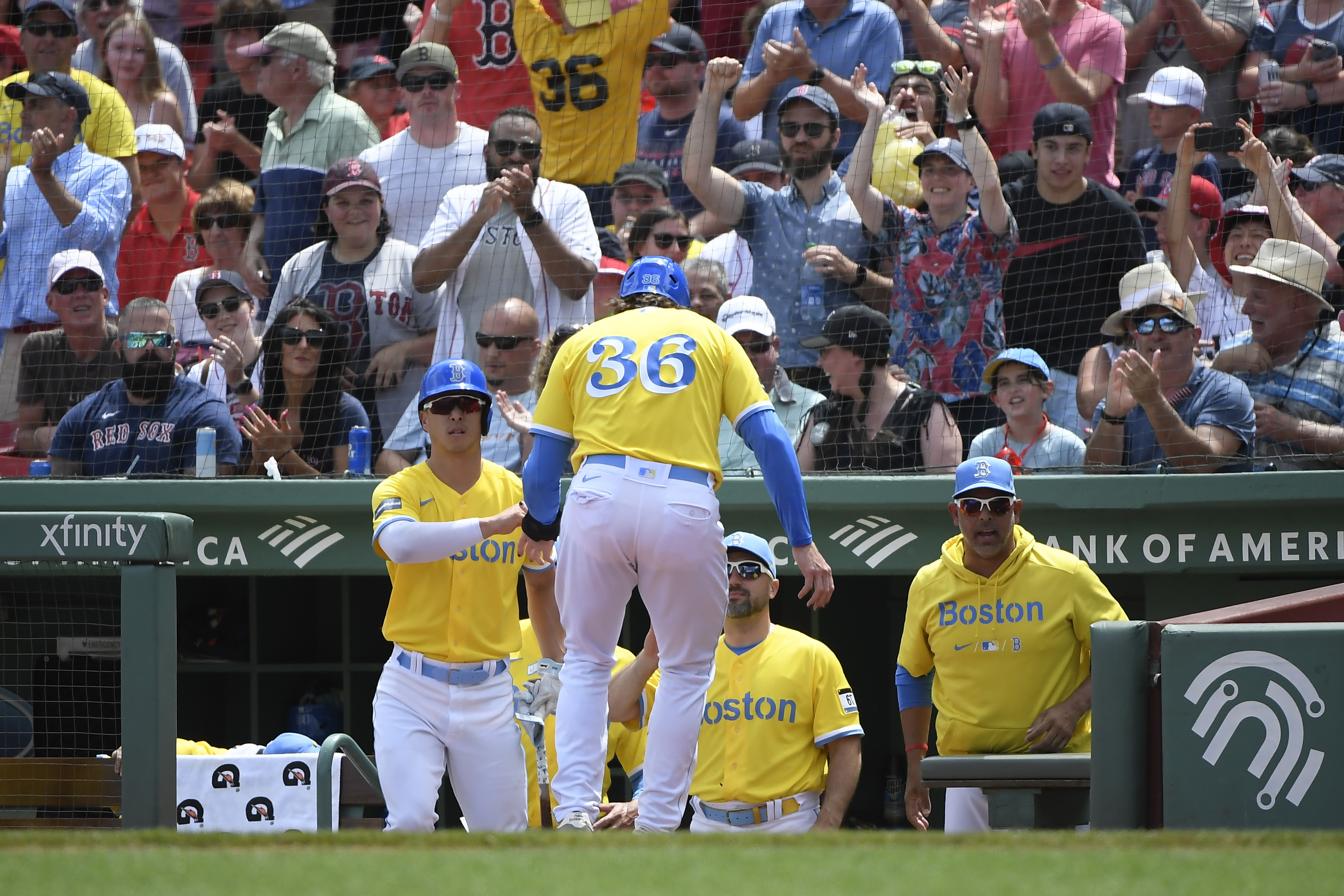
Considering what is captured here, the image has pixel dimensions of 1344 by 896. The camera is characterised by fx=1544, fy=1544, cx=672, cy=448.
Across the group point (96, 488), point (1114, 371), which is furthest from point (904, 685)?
point (96, 488)

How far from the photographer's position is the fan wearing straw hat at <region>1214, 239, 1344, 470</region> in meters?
6.83

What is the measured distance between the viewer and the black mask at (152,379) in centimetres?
787

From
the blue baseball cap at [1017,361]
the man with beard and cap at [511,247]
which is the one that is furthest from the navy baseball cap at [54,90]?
the blue baseball cap at [1017,361]

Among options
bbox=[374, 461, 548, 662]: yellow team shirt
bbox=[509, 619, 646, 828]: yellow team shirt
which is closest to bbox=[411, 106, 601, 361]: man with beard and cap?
bbox=[509, 619, 646, 828]: yellow team shirt

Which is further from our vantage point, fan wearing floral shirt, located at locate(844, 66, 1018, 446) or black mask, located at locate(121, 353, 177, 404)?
black mask, located at locate(121, 353, 177, 404)

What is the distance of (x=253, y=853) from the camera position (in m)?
3.30

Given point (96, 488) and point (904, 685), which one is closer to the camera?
point (904, 685)

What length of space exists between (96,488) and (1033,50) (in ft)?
17.6

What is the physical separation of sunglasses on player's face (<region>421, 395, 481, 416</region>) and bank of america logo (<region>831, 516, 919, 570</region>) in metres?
2.54

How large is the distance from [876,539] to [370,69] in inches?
189

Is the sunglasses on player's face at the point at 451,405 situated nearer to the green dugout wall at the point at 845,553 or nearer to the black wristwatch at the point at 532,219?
the green dugout wall at the point at 845,553

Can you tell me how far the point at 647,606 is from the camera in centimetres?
423

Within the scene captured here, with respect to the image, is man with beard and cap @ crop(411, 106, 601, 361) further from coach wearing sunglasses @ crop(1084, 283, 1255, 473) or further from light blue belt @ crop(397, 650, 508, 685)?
light blue belt @ crop(397, 650, 508, 685)

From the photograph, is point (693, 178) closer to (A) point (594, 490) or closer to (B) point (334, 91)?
(B) point (334, 91)
